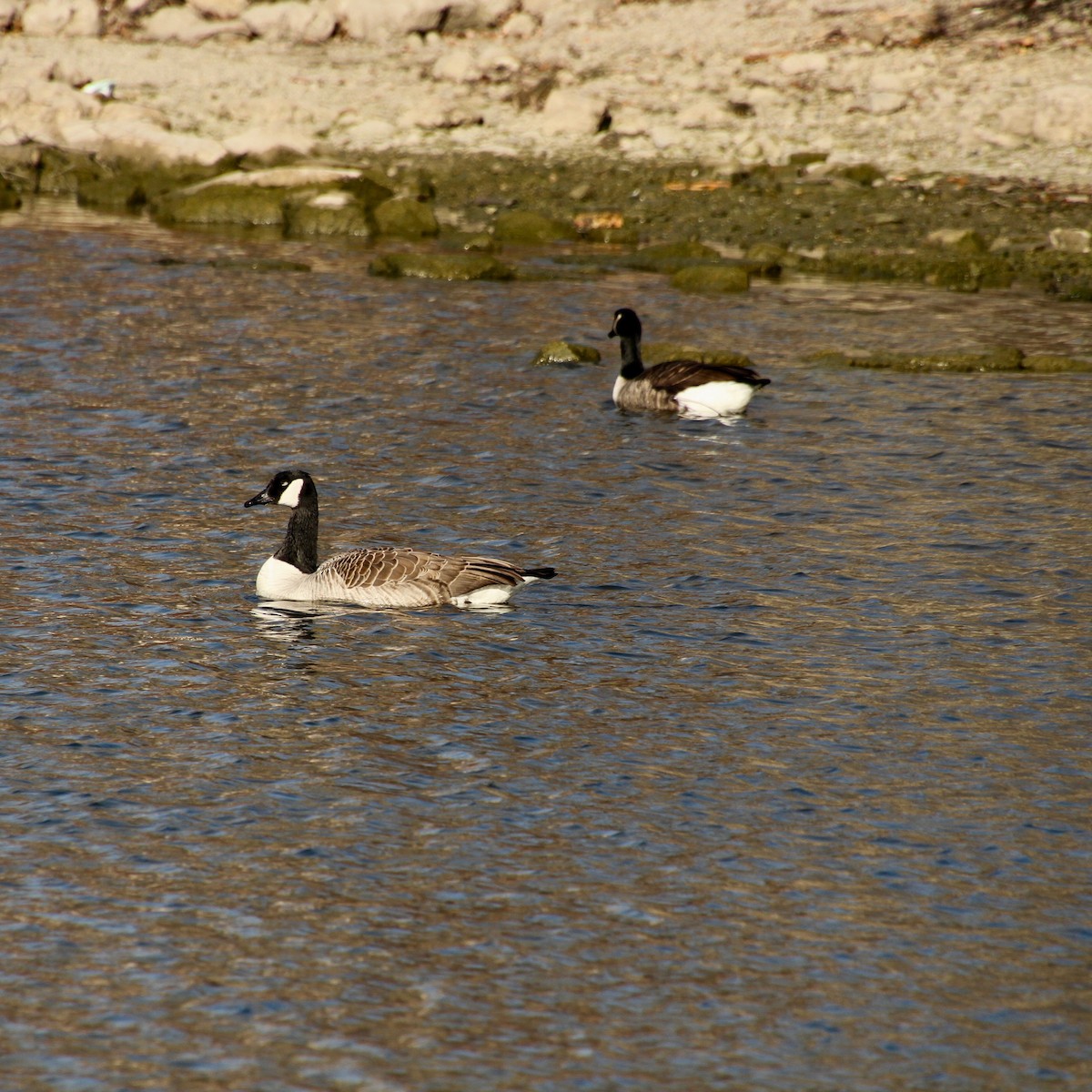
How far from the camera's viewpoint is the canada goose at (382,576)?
49.5ft

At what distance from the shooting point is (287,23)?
4981 cm

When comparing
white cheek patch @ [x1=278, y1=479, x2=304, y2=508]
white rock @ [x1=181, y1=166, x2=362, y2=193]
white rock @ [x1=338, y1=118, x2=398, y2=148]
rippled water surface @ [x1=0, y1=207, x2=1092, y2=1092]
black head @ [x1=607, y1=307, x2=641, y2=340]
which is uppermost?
white rock @ [x1=338, y1=118, x2=398, y2=148]

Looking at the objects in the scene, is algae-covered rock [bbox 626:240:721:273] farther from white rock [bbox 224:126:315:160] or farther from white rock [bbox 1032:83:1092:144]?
white rock [bbox 224:126:315:160]

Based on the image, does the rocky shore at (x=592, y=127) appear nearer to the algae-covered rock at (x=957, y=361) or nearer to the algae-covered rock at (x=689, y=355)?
the algae-covered rock at (x=689, y=355)

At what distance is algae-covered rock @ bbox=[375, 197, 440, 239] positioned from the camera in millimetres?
37469

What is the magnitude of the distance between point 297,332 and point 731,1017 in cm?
2081

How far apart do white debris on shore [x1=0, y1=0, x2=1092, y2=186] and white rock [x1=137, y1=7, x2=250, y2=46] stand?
61 mm

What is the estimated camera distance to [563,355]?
26.7 meters

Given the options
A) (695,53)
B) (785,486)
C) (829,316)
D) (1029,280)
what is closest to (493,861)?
(785,486)

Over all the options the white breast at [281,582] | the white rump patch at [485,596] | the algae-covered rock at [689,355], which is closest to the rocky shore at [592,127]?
the algae-covered rock at [689,355]

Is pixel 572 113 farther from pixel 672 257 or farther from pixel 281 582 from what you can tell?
pixel 281 582

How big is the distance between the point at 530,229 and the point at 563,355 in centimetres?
1051

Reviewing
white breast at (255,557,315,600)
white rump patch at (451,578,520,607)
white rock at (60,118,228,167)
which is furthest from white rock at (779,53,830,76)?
white breast at (255,557,315,600)

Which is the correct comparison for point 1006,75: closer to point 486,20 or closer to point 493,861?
point 486,20
